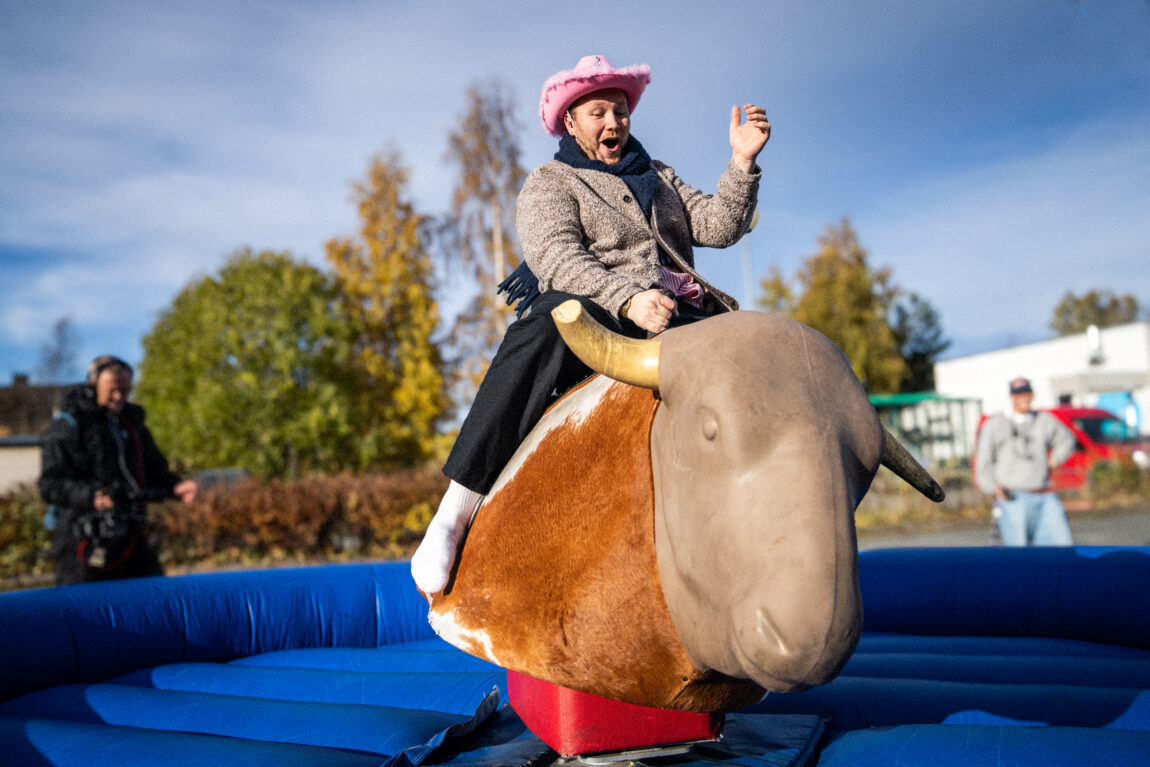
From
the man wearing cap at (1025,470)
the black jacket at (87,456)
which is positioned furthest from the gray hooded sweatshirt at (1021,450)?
the black jacket at (87,456)

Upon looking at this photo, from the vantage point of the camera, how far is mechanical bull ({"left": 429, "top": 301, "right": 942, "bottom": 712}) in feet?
4.34

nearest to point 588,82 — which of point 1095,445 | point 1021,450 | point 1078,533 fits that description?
point 1021,450

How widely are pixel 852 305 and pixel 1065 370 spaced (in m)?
10.6

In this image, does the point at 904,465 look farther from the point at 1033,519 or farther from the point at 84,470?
the point at 1033,519

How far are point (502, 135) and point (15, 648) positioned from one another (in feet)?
46.8

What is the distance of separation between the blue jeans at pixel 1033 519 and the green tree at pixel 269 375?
11.5 meters

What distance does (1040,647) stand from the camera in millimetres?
3365

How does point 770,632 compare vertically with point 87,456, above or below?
below

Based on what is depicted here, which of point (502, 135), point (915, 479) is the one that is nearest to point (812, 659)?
point (915, 479)

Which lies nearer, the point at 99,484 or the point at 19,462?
the point at 99,484

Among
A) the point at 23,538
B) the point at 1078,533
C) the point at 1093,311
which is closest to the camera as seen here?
the point at 23,538

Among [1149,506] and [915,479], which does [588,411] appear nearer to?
[915,479]

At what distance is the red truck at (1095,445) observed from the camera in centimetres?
1452

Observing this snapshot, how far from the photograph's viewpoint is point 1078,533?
436 inches
